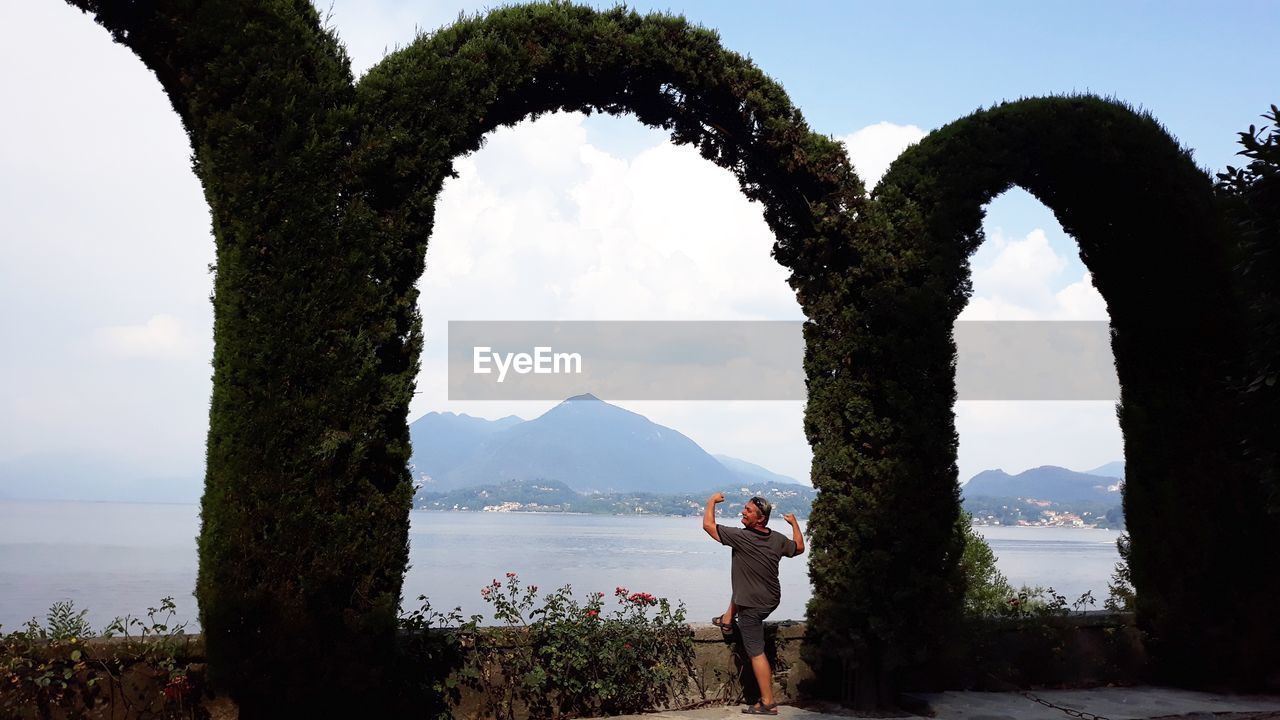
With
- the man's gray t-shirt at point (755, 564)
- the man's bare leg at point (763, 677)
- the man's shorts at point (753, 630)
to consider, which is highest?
the man's gray t-shirt at point (755, 564)

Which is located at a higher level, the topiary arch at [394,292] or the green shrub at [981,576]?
the topiary arch at [394,292]

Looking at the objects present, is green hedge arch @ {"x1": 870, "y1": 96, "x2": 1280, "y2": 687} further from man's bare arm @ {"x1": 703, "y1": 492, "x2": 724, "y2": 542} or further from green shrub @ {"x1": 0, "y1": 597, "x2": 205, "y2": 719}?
green shrub @ {"x1": 0, "y1": 597, "x2": 205, "y2": 719}

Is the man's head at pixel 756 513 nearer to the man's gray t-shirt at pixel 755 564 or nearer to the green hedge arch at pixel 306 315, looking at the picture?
the man's gray t-shirt at pixel 755 564

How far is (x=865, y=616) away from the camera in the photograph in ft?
25.5

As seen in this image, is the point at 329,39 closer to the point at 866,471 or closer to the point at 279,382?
the point at 279,382

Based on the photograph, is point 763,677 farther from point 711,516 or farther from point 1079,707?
point 1079,707

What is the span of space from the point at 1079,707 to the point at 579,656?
15.3ft

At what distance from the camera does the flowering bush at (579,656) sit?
23.6 feet

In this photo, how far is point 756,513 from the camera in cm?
784

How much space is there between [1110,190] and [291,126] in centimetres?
779

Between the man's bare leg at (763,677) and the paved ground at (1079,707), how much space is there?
19 centimetres

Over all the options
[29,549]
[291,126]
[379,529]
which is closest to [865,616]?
[379,529]

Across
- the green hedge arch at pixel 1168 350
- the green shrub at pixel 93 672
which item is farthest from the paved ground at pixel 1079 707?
the green shrub at pixel 93 672

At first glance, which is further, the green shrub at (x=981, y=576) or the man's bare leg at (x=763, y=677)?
the green shrub at (x=981, y=576)
